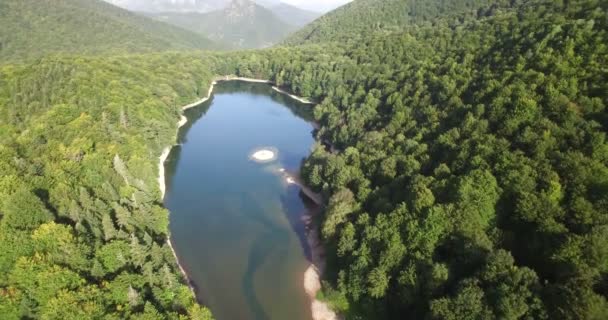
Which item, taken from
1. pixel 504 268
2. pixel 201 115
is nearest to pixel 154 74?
pixel 201 115

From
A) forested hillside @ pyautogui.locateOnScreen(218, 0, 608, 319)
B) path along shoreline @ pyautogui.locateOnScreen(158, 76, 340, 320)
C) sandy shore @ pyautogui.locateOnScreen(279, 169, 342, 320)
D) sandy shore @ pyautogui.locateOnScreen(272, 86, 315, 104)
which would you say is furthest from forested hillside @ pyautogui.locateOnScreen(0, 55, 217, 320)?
sandy shore @ pyautogui.locateOnScreen(272, 86, 315, 104)

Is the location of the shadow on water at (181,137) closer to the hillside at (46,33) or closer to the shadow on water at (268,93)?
the shadow on water at (268,93)

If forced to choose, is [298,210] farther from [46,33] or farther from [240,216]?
[46,33]

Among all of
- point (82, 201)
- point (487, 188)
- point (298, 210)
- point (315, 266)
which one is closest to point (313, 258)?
point (315, 266)

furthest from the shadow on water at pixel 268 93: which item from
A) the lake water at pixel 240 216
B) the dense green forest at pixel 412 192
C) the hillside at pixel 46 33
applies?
the hillside at pixel 46 33

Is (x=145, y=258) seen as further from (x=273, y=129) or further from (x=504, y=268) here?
(x=273, y=129)
